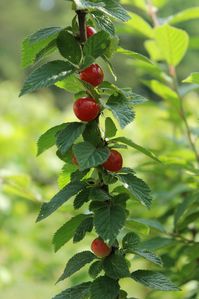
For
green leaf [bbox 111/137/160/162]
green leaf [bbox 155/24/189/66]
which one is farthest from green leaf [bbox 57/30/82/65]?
green leaf [bbox 155/24/189/66]

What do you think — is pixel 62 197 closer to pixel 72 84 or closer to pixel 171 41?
pixel 72 84

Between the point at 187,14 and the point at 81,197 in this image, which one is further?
the point at 187,14

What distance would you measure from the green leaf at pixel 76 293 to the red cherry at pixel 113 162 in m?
0.15

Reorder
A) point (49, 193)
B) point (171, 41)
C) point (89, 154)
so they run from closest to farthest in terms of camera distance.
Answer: point (89, 154)
point (171, 41)
point (49, 193)

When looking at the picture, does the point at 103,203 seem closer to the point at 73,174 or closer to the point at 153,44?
the point at 73,174

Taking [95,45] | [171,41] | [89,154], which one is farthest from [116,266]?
[171,41]

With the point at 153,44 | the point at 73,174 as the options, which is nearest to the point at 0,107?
the point at 153,44

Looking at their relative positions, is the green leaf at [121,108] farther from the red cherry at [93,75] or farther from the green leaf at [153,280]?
the green leaf at [153,280]

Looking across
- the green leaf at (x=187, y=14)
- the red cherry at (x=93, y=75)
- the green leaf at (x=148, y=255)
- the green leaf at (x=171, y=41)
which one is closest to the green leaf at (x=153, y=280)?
the green leaf at (x=148, y=255)

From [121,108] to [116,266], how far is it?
7.4 inches

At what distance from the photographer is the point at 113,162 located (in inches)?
Answer: 27.9

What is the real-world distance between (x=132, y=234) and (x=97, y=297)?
10 cm

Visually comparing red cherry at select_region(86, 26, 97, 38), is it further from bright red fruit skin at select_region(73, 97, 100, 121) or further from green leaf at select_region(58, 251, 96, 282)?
green leaf at select_region(58, 251, 96, 282)

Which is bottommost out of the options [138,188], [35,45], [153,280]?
[153,280]
